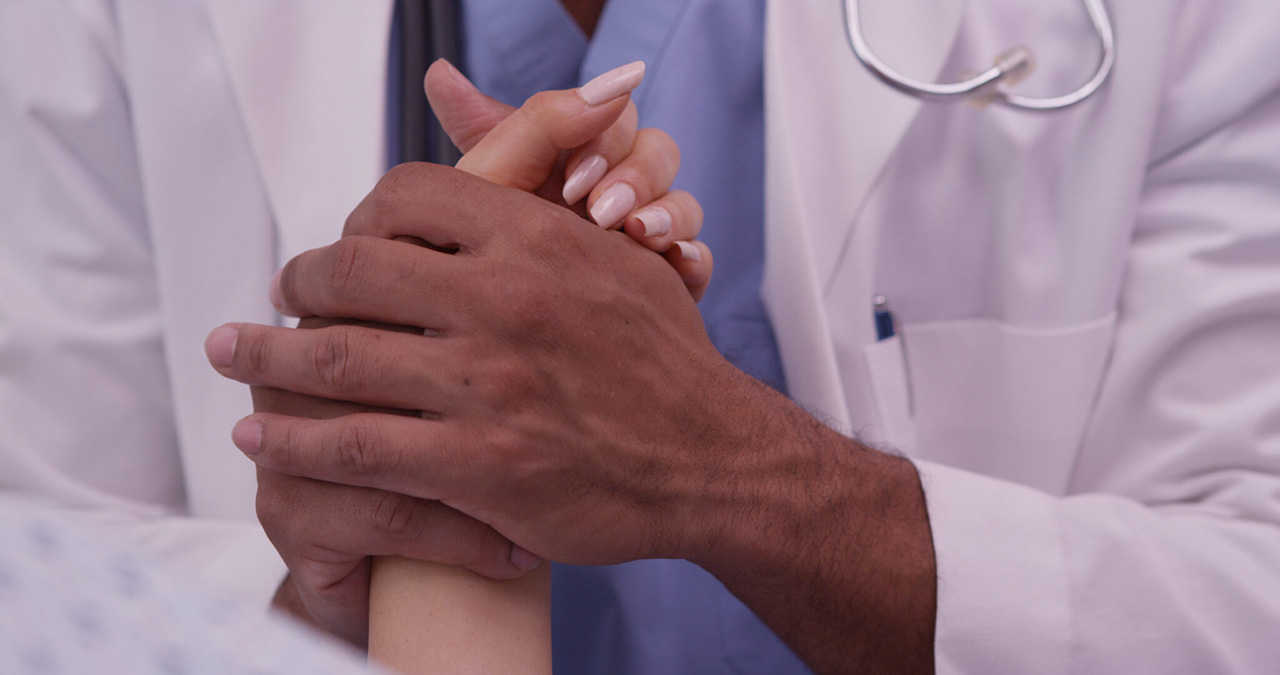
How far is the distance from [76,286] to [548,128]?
20.2 inches

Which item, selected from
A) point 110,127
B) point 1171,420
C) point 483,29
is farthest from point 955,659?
point 110,127

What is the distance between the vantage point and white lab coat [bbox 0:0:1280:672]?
25.4 inches

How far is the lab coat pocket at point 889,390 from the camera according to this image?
0.72 metres

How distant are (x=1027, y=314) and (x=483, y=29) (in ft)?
1.84

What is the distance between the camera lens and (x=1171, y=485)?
66 centimetres

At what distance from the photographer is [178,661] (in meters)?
0.22

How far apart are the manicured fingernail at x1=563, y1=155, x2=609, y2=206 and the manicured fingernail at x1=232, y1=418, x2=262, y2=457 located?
22 centimetres

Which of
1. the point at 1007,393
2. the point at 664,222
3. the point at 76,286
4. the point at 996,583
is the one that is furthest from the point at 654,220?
the point at 76,286

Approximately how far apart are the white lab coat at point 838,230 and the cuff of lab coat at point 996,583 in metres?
0.08

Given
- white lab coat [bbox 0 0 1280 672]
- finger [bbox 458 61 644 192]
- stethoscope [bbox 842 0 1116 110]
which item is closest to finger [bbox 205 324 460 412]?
finger [bbox 458 61 644 192]

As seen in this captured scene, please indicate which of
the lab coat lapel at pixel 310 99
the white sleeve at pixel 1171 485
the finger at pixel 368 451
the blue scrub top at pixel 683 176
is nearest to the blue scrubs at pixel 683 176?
the blue scrub top at pixel 683 176

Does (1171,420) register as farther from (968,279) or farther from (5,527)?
(5,527)

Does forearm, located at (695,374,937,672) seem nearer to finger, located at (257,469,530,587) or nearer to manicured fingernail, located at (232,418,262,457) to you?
finger, located at (257,469,530,587)

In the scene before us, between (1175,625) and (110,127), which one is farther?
(110,127)
